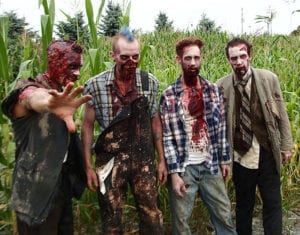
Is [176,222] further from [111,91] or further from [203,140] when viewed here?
[111,91]

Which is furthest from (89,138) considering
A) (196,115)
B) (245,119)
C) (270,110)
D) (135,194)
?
(270,110)

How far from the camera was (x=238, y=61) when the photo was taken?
2.79 metres

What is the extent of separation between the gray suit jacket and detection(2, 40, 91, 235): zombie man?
117 cm

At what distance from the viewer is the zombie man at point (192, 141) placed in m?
2.64

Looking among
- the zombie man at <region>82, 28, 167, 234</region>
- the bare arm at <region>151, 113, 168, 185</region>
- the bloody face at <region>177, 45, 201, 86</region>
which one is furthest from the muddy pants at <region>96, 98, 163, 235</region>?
the bloody face at <region>177, 45, 201, 86</region>

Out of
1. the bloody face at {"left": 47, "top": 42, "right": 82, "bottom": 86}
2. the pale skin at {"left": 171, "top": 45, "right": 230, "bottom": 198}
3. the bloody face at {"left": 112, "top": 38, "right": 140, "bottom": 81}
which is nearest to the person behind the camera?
the bloody face at {"left": 47, "top": 42, "right": 82, "bottom": 86}

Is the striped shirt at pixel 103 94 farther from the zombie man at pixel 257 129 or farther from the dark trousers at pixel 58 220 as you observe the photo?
the zombie man at pixel 257 129

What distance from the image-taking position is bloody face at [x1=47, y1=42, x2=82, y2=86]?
2.10 m

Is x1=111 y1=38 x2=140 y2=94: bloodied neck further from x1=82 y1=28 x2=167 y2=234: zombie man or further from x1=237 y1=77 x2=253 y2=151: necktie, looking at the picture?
x1=237 y1=77 x2=253 y2=151: necktie

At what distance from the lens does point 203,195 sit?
272cm

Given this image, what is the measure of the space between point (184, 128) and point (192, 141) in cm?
10

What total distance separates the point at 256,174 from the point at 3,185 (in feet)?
5.54

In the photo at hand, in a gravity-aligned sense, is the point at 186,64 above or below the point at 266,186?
above

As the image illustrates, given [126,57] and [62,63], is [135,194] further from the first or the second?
[62,63]
